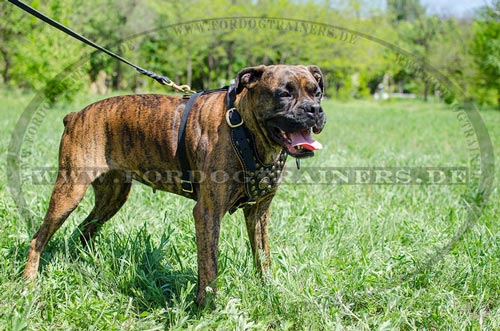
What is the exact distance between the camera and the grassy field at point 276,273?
2.92m

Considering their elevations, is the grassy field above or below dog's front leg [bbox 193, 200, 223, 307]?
below

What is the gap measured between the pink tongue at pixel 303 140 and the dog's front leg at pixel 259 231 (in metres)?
0.61

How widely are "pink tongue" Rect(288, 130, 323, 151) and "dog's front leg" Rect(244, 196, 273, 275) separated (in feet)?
2.00

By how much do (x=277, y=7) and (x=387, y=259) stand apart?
107 feet

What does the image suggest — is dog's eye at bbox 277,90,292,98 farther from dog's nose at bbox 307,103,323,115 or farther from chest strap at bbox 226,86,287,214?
chest strap at bbox 226,86,287,214

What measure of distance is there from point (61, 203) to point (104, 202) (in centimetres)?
42

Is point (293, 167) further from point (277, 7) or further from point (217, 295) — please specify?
point (277, 7)

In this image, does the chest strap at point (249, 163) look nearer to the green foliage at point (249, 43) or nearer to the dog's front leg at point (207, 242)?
the dog's front leg at point (207, 242)

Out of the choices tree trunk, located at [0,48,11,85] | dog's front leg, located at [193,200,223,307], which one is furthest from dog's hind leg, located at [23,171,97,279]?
tree trunk, located at [0,48,11,85]

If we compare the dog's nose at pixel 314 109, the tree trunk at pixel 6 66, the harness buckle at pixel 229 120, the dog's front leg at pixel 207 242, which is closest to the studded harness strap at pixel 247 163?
the harness buckle at pixel 229 120

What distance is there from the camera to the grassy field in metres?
2.92

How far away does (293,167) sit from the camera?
719 cm

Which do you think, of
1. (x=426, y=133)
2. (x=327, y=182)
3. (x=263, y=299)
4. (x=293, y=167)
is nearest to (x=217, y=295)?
(x=263, y=299)

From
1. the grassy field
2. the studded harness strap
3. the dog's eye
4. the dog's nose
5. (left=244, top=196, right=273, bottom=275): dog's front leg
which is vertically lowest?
the grassy field
